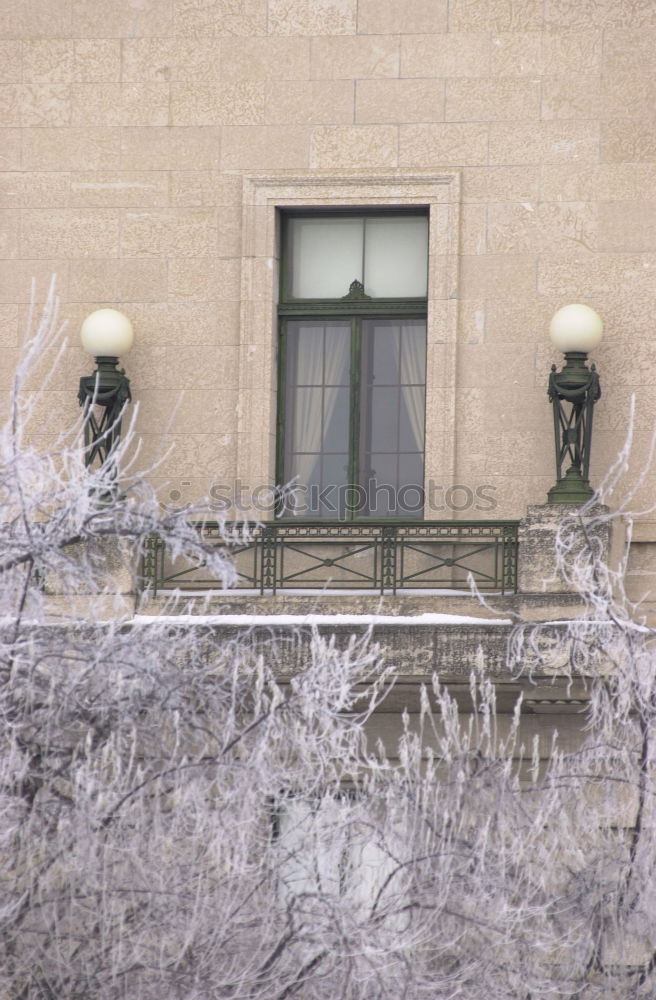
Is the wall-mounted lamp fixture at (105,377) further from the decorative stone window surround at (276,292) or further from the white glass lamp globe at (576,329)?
the white glass lamp globe at (576,329)

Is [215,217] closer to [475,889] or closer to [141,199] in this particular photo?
[141,199]

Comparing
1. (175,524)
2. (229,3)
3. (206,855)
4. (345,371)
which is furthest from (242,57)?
(206,855)

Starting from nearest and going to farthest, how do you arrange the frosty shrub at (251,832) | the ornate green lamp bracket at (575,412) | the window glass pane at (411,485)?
the frosty shrub at (251,832), the ornate green lamp bracket at (575,412), the window glass pane at (411,485)

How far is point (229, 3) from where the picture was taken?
1905cm

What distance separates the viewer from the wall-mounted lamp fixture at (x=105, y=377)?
1816 centimetres

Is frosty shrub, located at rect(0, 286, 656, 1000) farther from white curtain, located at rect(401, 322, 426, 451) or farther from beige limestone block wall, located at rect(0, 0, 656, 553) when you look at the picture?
white curtain, located at rect(401, 322, 426, 451)

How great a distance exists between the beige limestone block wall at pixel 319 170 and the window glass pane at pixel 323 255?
62 cm

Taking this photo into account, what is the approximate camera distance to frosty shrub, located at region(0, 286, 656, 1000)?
511 inches

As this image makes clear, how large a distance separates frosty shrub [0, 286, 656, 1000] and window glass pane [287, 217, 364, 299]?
195 inches

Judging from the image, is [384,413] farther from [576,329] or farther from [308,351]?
[576,329]

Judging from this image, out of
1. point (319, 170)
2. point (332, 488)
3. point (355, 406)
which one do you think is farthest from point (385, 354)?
point (319, 170)

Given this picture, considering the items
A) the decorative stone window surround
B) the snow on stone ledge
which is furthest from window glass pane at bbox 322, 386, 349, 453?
the snow on stone ledge

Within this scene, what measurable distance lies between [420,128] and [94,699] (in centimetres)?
757

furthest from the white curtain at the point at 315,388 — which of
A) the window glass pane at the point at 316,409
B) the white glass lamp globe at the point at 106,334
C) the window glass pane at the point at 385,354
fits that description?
the white glass lamp globe at the point at 106,334
